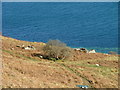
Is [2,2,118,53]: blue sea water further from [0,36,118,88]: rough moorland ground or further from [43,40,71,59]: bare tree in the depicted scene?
[0,36,118,88]: rough moorland ground

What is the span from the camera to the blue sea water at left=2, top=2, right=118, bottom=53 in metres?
87.9

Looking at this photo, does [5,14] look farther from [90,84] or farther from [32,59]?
[90,84]

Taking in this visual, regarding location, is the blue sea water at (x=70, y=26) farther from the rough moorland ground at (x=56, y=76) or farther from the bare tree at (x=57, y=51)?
the rough moorland ground at (x=56, y=76)

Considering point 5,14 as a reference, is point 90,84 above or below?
below

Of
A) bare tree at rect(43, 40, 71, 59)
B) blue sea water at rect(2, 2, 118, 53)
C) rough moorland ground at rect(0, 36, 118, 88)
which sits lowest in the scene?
rough moorland ground at rect(0, 36, 118, 88)

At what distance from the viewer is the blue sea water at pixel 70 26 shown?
87925mm

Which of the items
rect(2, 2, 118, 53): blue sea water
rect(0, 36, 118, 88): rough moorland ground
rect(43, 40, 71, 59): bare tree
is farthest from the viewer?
rect(2, 2, 118, 53): blue sea water

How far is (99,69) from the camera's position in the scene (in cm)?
3728

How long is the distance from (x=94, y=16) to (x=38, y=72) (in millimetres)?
94614

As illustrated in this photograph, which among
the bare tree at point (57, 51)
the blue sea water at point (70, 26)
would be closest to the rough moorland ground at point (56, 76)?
the bare tree at point (57, 51)

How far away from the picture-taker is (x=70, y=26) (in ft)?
356

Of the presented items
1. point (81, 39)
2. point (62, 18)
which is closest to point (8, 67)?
point (81, 39)

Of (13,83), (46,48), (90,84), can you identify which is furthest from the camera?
(46,48)

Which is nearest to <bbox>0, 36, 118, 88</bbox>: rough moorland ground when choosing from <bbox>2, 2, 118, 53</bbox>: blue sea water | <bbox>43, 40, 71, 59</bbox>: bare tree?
<bbox>43, 40, 71, 59</bbox>: bare tree
